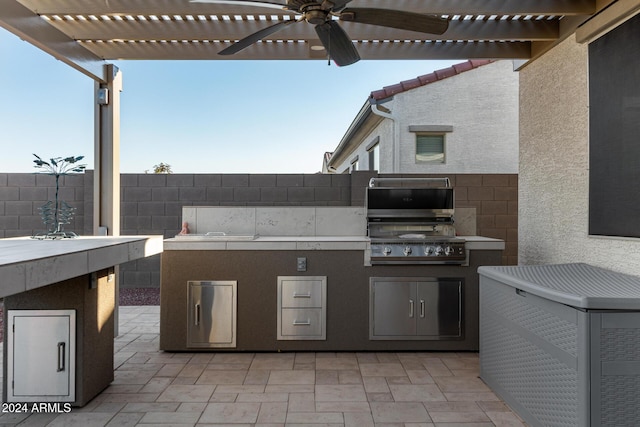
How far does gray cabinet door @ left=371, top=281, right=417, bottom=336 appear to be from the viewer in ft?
11.8

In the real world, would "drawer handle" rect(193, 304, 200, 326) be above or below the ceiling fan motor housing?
below

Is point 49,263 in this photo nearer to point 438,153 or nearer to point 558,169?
point 558,169

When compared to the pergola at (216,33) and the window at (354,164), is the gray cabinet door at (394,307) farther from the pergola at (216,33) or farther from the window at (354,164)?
the window at (354,164)

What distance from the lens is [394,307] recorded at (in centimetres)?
359

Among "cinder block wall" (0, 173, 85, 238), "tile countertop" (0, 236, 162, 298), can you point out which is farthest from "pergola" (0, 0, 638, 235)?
"cinder block wall" (0, 173, 85, 238)

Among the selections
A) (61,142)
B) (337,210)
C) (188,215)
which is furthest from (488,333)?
(61,142)

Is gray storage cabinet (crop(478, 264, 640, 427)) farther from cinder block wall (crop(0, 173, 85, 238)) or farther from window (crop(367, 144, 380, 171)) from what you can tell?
cinder block wall (crop(0, 173, 85, 238))

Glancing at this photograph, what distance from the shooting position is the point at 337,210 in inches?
161

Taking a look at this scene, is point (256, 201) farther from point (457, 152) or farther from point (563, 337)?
point (563, 337)

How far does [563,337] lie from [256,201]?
4380 mm

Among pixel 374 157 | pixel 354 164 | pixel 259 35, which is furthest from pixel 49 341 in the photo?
pixel 354 164

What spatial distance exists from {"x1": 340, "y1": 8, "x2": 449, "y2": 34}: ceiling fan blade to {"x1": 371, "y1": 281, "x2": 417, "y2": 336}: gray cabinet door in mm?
1990

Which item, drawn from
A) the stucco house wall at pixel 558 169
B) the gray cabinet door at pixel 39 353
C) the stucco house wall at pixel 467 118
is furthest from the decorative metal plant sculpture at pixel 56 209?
the stucco house wall at pixel 467 118

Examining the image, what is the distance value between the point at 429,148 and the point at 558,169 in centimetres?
388
